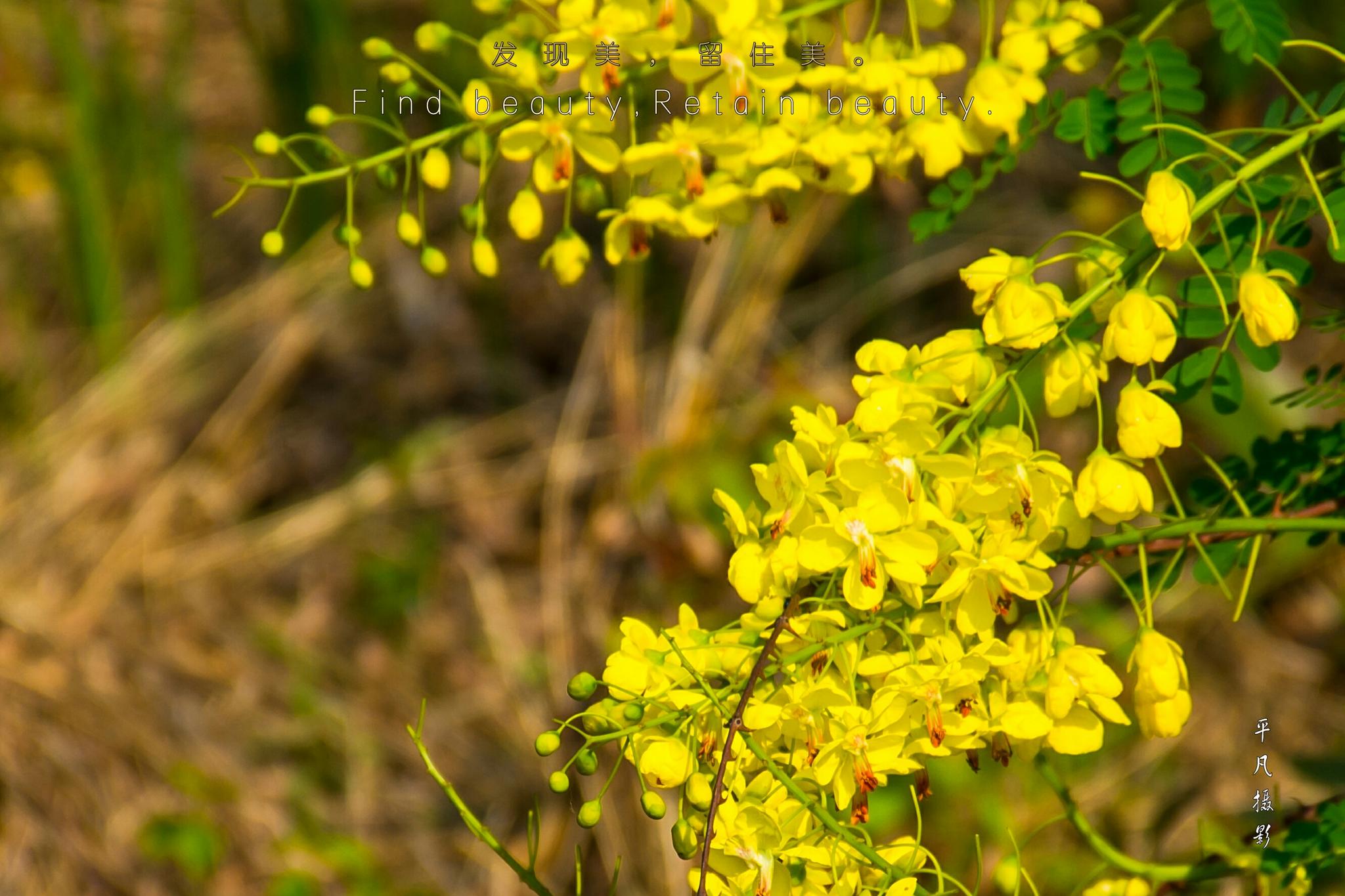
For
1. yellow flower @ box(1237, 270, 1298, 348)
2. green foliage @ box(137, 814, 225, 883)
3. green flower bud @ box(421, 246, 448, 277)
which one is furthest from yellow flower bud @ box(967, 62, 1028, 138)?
green foliage @ box(137, 814, 225, 883)

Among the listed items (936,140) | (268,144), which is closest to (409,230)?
(268,144)

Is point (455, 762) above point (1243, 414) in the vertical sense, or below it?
below

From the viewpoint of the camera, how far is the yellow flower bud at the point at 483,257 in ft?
3.71

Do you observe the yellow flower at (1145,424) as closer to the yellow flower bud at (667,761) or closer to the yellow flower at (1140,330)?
the yellow flower at (1140,330)

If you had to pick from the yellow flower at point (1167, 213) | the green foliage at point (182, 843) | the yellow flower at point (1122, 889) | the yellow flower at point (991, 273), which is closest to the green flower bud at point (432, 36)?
the yellow flower at point (991, 273)

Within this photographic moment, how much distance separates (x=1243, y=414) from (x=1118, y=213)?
2.21 ft

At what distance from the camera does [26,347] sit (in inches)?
115

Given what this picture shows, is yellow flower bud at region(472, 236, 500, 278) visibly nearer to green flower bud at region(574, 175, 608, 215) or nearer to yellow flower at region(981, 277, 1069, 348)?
green flower bud at region(574, 175, 608, 215)

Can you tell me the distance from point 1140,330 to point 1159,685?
0.25 m

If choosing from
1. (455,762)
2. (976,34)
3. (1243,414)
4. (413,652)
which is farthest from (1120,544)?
(976,34)

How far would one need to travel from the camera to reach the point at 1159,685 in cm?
87

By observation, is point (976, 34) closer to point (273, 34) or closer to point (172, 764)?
point (273, 34)

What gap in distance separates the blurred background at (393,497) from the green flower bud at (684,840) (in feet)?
4.15

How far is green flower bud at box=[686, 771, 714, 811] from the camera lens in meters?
0.82
